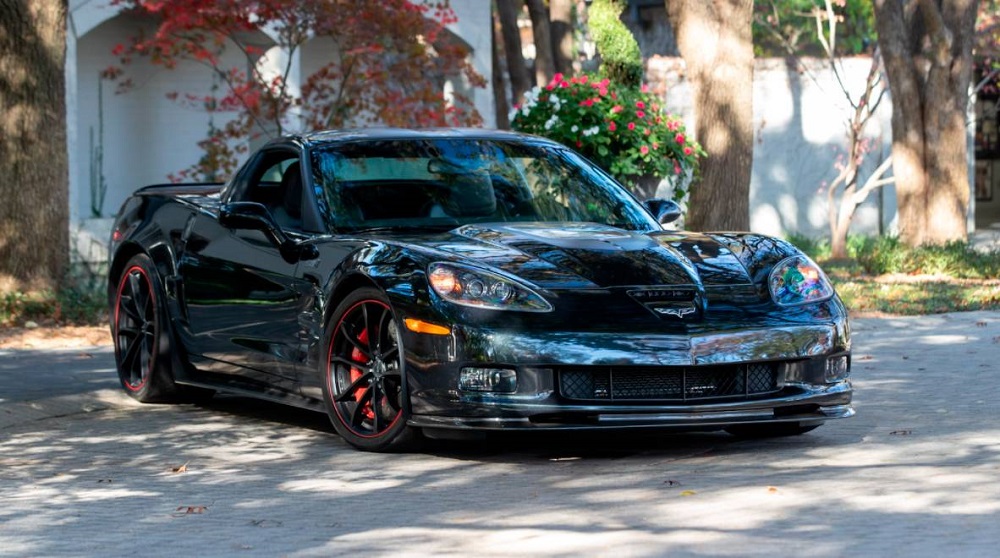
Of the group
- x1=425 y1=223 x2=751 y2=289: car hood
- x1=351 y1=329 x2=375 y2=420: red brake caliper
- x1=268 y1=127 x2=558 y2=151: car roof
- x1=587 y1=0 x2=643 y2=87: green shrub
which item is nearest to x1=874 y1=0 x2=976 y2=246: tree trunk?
x1=587 y1=0 x2=643 y2=87: green shrub

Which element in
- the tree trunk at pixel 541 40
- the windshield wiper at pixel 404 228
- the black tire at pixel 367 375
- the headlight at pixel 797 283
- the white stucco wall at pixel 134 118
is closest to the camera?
the black tire at pixel 367 375

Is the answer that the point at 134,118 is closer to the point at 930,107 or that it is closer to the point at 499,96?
the point at 499,96

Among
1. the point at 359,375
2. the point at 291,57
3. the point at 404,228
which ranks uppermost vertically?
the point at 291,57

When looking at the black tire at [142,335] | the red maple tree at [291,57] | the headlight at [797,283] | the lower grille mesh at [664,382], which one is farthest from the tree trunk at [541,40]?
the lower grille mesh at [664,382]

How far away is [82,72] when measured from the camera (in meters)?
21.0

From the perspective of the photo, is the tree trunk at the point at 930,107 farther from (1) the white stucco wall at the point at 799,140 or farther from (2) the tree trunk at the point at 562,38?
(2) the tree trunk at the point at 562,38

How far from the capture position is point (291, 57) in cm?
1872

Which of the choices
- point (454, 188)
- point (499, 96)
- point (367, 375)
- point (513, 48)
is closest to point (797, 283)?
point (454, 188)

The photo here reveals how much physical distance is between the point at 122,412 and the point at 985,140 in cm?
2759

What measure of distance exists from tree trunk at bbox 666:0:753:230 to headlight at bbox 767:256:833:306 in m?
8.48

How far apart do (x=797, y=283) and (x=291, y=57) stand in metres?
11.8

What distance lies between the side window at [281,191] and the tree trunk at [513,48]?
1565cm

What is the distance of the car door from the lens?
8305 millimetres

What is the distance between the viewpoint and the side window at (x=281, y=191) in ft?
28.5
